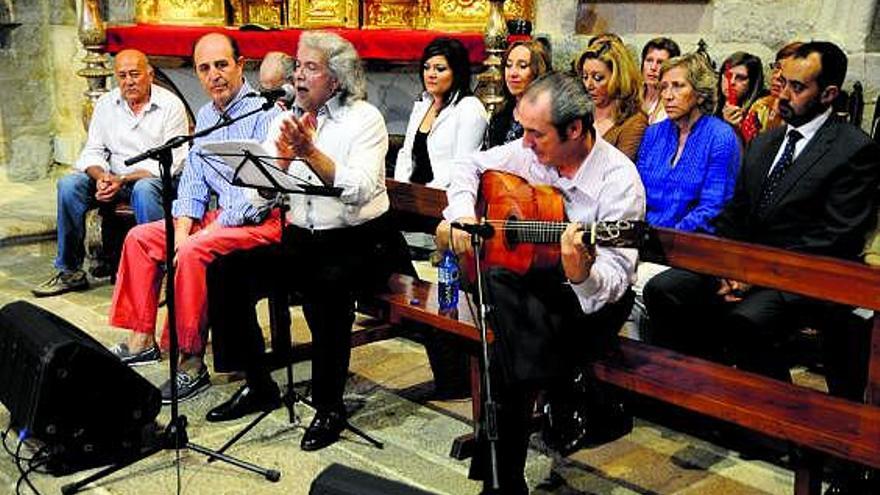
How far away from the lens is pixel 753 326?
11.7 ft

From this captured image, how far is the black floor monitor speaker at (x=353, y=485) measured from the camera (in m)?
2.17

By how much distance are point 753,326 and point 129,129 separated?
366 centimetres

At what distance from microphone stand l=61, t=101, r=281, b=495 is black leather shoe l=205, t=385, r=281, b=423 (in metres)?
0.21

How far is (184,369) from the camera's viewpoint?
4.43 m

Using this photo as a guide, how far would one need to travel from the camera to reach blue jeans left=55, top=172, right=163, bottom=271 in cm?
550

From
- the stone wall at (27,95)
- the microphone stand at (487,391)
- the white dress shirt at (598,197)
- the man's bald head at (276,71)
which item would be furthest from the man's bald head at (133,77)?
the stone wall at (27,95)

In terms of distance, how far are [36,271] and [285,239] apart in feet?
9.32

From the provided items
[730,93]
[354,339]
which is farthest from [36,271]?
[730,93]

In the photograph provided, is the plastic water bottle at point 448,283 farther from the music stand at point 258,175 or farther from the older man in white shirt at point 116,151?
the older man in white shirt at point 116,151

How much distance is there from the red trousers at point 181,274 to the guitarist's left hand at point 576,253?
6.04 ft

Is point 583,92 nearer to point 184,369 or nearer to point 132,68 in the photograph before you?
point 184,369

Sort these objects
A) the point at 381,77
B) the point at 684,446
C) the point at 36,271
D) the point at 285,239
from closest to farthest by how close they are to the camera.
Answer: the point at 684,446, the point at 285,239, the point at 36,271, the point at 381,77

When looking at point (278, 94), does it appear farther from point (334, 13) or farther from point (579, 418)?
point (334, 13)

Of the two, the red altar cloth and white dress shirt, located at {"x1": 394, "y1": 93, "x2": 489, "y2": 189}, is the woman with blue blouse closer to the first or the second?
white dress shirt, located at {"x1": 394, "y1": 93, "x2": 489, "y2": 189}
